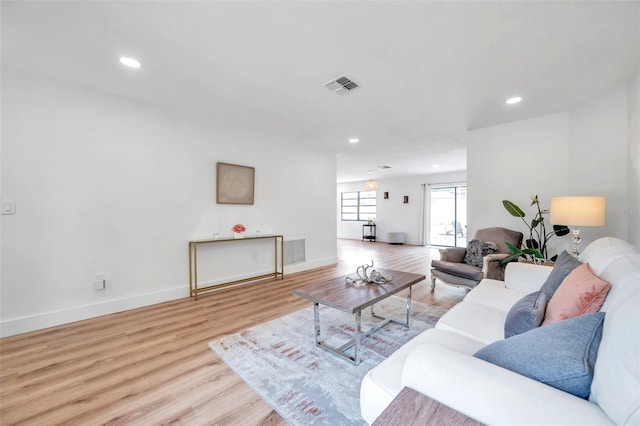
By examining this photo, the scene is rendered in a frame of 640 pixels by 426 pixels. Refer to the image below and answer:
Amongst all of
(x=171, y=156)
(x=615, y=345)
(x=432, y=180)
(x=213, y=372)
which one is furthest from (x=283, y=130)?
(x=432, y=180)

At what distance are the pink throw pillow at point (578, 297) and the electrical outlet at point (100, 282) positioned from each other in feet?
12.9

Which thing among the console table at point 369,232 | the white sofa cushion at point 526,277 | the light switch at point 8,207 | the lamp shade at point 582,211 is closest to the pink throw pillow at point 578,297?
the white sofa cushion at point 526,277

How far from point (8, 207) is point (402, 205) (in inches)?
360

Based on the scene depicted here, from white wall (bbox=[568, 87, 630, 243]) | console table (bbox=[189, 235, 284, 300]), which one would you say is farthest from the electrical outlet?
white wall (bbox=[568, 87, 630, 243])

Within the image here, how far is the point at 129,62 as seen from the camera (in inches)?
93.2

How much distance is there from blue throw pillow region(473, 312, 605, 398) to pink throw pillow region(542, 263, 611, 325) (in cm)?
29

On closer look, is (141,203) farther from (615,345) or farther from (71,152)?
(615,345)

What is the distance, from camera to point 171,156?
3535mm

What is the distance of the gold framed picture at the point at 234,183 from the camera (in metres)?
3.99

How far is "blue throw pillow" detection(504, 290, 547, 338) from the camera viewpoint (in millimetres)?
1320

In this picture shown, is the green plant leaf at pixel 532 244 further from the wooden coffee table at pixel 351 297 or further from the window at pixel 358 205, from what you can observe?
the window at pixel 358 205

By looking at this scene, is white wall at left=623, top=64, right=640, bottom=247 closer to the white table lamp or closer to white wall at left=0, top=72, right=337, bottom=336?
the white table lamp

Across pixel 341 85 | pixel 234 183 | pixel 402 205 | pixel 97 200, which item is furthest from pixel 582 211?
pixel 402 205

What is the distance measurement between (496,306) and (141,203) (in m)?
3.84
